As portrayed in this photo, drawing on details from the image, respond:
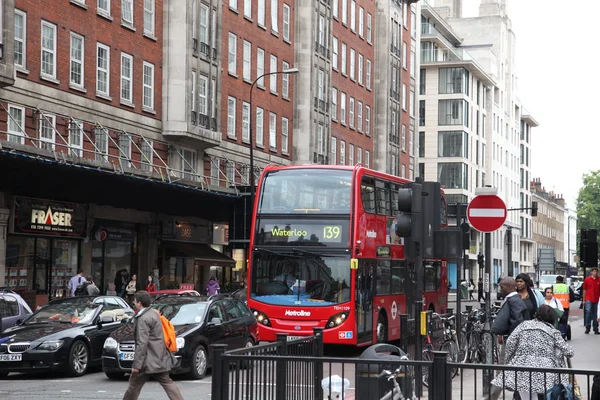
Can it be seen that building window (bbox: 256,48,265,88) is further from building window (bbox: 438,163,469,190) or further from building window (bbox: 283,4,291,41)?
building window (bbox: 438,163,469,190)

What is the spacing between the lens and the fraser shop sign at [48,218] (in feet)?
112

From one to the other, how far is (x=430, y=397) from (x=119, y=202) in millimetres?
32023

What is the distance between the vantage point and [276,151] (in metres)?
55.1

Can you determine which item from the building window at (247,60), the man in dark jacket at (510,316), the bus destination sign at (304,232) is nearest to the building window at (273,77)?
the building window at (247,60)

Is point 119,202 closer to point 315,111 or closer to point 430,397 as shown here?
point 315,111

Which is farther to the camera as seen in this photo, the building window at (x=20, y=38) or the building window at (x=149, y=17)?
the building window at (x=149, y=17)

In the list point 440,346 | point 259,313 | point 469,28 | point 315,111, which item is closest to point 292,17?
point 315,111

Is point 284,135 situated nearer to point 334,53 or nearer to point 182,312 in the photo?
point 334,53

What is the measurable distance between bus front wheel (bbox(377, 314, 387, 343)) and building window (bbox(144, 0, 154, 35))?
2108 centimetres

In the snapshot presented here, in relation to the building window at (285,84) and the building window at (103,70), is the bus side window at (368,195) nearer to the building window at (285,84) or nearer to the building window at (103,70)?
the building window at (103,70)

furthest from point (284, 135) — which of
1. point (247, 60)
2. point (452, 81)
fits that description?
point (452, 81)

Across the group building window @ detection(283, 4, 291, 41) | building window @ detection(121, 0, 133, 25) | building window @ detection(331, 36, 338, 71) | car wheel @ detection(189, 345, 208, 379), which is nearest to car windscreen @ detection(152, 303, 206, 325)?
car wheel @ detection(189, 345, 208, 379)

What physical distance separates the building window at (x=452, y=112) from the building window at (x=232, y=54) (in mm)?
53329

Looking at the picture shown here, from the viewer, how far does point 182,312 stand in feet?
65.0
